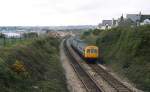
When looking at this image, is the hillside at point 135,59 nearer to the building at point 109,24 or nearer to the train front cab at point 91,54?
the train front cab at point 91,54

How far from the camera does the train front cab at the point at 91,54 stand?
4238 cm

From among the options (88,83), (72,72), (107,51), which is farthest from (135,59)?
(107,51)

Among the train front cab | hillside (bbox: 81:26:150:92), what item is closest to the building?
→ the train front cab

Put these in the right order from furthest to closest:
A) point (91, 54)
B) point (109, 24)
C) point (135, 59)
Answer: point (109, 24) → point (91, 54) → point (135, 59)

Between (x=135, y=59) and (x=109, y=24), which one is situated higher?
(x=109, y=24)

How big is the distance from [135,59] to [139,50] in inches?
74.2

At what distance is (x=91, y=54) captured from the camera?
42.6 meters

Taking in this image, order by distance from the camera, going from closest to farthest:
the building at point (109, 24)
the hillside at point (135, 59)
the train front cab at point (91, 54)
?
the hillside at point (135, 59)
the train front cab at point (91, 54)
the building at point (109, 24)

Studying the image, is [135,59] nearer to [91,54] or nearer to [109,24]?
[91,54]

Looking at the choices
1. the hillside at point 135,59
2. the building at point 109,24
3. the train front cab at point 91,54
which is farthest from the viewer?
the building at point 109,24

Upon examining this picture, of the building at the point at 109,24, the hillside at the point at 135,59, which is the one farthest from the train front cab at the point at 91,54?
the building at the point at 109,24

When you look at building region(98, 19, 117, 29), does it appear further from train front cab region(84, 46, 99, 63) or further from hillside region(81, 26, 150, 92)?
hillside region(81, 26, 150, 92)

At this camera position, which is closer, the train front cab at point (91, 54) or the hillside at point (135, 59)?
the hillside at point (135, 59)

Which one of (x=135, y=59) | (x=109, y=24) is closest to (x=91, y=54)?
(x=135, y=59)
